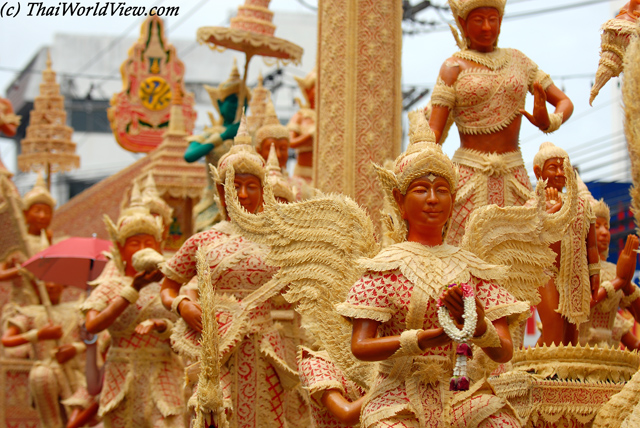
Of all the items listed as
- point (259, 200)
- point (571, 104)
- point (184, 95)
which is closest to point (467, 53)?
point (571, 104)

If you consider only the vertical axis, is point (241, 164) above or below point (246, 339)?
above

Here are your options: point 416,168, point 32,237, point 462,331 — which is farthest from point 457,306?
point 32,237

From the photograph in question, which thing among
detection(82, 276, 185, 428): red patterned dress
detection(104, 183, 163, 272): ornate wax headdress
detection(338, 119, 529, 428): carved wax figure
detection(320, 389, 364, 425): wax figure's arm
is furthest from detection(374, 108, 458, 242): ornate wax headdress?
detection(104, 183, 163, 272): ornate wax headdress

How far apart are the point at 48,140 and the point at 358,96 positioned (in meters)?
9.57

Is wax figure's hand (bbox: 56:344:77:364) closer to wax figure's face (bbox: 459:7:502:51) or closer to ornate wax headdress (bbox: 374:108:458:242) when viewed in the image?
wax figure's face (bbox: 459:7:502:51)

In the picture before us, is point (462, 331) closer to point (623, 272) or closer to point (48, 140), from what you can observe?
point (623, 272)

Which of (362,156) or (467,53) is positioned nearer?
(467,53)

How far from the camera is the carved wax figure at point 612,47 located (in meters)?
5.73

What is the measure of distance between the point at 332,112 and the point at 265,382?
3.28 metres

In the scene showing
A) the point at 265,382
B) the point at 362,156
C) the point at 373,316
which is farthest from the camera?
the point at 362,156

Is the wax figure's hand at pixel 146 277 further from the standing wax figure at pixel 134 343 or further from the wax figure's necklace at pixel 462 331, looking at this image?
the wax figure's necklace at pixel 462 331

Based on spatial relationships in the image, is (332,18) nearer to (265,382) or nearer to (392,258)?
(265,382)

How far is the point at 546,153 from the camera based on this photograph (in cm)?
697

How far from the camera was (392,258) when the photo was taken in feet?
15.8
